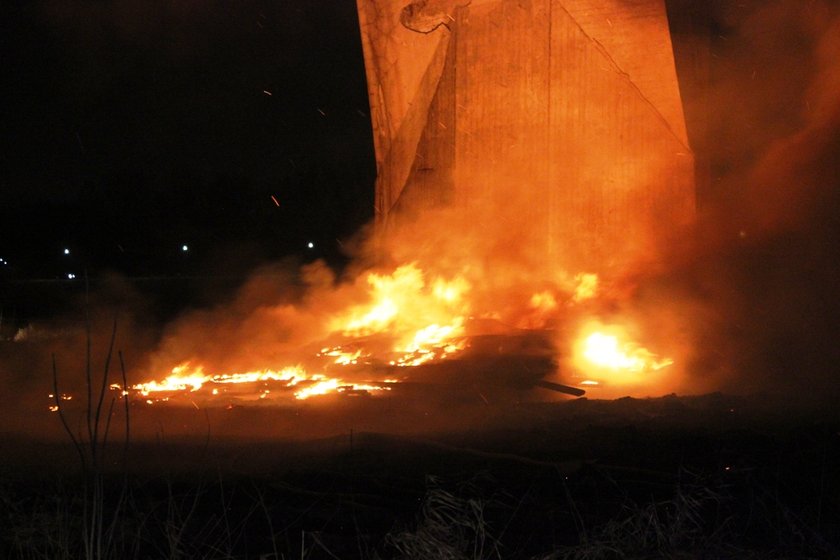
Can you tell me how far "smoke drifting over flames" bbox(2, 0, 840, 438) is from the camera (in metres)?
10.3

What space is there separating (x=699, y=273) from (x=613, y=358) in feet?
7.27

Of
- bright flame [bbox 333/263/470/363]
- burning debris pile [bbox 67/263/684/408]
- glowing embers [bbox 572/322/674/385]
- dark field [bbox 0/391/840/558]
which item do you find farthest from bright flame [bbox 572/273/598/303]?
dark field [bbox 0/391/840/558]

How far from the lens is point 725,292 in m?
10.8

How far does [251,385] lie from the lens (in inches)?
399

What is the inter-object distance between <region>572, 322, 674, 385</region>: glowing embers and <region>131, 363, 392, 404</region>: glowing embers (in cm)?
256

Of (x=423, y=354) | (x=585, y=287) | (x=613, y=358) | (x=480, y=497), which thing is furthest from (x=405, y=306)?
(x=480, y=497)

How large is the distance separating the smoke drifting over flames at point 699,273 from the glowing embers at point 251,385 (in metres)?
0.24

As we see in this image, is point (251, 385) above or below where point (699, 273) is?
below

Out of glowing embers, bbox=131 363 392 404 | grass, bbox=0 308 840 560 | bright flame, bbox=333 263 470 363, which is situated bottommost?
grass, bbox=0 308 840 560

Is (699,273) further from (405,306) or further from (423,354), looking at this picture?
(405,306)

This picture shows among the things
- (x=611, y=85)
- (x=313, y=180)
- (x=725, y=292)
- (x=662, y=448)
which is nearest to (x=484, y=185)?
(x=611, y=85)

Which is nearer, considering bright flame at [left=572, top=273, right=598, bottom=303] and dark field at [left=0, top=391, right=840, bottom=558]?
dark field at [left=0, top=391, right=840, bottom=558]

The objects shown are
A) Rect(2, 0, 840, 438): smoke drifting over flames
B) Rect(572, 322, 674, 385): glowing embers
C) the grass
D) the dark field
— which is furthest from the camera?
Rect(2, 0, 840, 438): smoke drifting over flames

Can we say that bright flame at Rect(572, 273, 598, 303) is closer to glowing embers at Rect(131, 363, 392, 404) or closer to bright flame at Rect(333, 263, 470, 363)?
bright flame at Rect(333, 263, 470, 363)
